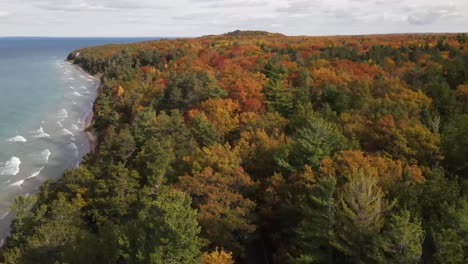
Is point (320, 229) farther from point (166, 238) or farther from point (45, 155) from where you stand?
point (45, 155)

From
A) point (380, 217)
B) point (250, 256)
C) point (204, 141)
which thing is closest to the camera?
point (380, 217)

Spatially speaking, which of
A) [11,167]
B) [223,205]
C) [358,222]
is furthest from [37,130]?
[358,222]

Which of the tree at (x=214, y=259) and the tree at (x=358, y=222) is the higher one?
the tree at (x=358, y=222)

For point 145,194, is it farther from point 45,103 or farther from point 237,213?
point 45,103

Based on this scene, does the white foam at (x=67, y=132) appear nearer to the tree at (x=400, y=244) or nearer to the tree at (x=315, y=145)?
the tree at (x=315, y=145)

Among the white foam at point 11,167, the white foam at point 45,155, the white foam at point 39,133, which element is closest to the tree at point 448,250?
the white foam at point 11,167

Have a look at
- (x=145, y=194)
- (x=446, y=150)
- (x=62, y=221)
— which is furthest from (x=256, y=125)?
(x=62, y=221)

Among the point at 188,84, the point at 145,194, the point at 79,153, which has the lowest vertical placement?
the point at 79,153
